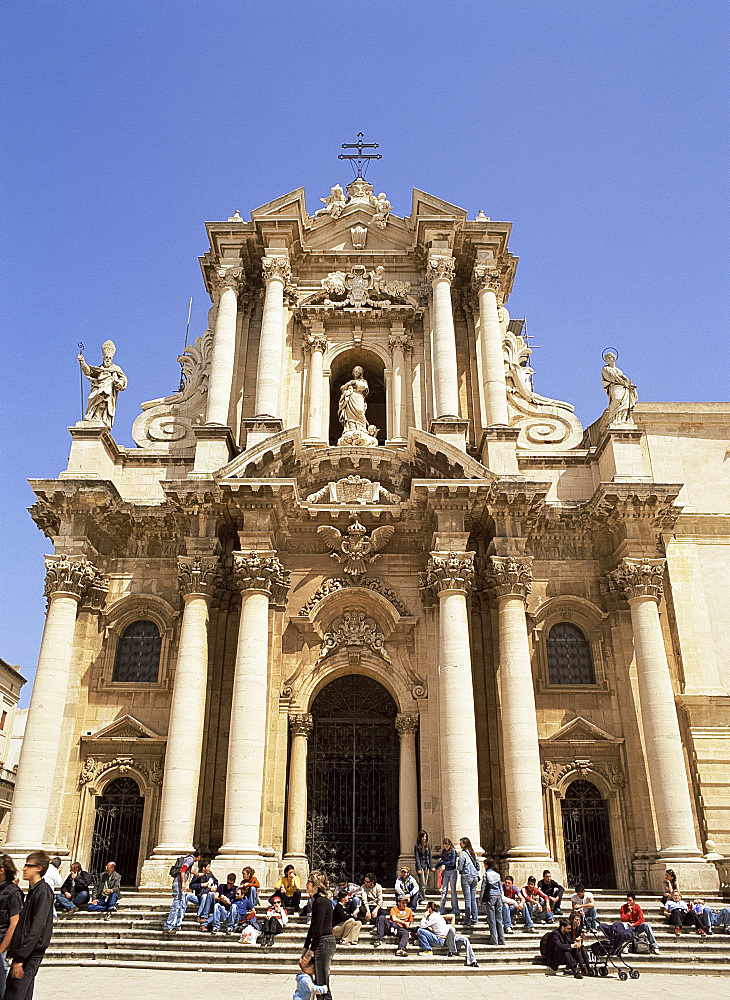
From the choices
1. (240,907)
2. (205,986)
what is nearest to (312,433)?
(240,907)

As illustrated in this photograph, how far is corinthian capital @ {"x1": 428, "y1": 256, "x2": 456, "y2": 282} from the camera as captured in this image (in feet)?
76.1

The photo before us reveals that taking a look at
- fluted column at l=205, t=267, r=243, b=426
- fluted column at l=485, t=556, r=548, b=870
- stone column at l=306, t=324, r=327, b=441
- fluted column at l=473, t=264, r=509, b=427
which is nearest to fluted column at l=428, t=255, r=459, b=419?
fluted column at l=473, t=264, r=509, b=427

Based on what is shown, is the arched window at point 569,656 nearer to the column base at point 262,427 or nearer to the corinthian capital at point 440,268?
the column base at point 262,427

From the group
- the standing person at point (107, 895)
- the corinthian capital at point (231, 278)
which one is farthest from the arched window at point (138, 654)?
the corinthian capital at point (231, 278)

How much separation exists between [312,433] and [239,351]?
3.40 m

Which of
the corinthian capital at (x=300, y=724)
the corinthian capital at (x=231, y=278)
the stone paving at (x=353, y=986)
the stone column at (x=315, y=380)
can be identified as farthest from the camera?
the corinthian capital at (x=231, y=278)

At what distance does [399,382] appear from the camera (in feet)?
75.3

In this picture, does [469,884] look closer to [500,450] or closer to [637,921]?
[637,921]

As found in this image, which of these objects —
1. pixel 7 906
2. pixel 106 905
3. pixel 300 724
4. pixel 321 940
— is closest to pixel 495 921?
pixel 321 940

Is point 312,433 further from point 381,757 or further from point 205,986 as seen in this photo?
point 205,986

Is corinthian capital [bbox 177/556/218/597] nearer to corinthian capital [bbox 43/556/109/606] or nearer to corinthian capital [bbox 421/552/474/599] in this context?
corinthian capital [bbox 43/556/109/606]

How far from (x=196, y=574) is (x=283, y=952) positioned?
8.24 m

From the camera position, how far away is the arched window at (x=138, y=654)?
1981 centimetres

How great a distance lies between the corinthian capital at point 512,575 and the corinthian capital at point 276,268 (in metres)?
10.1
